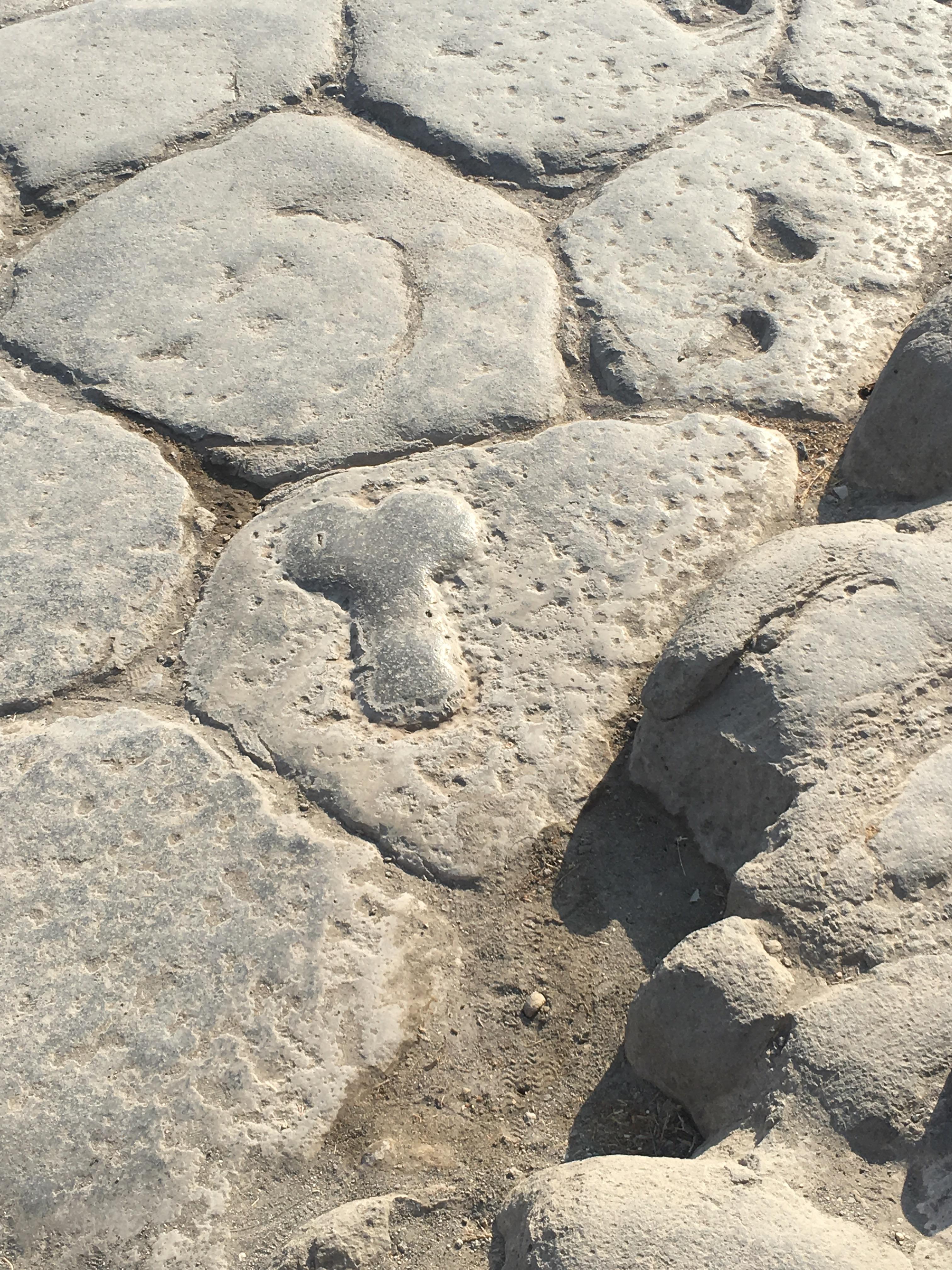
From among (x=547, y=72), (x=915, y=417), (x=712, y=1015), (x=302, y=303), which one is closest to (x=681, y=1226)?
(x=712, y=1015)

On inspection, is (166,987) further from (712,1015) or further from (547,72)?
(547,72)

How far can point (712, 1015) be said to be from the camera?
1.21m

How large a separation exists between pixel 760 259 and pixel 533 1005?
56.1 inches

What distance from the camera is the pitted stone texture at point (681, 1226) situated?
1009 mm

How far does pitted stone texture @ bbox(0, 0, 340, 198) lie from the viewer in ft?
7.91

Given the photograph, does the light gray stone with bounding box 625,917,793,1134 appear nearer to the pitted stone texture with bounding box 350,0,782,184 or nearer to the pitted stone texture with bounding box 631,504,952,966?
the pitted stone texture with bounding box 631,504,952,966

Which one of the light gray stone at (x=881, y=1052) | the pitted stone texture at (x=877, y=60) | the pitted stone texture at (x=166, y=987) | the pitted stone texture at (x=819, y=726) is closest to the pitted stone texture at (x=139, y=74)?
the pitted stone texture at (x=877, y=60)

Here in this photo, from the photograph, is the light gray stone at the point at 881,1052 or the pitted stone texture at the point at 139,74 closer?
the light gray stone at the point at 881,1052

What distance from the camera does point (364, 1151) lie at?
4.16 ft

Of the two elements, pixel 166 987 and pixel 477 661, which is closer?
pixel 166 987

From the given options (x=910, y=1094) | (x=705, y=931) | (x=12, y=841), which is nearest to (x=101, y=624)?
(x=12, y=841)

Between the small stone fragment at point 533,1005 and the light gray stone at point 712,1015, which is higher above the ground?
the light gray stone at point 712,1015

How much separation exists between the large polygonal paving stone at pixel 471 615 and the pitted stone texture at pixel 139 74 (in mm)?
1050

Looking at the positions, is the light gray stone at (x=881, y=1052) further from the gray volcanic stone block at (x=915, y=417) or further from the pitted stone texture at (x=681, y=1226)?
the gray volcanic stone block at (x=915, y=417)
